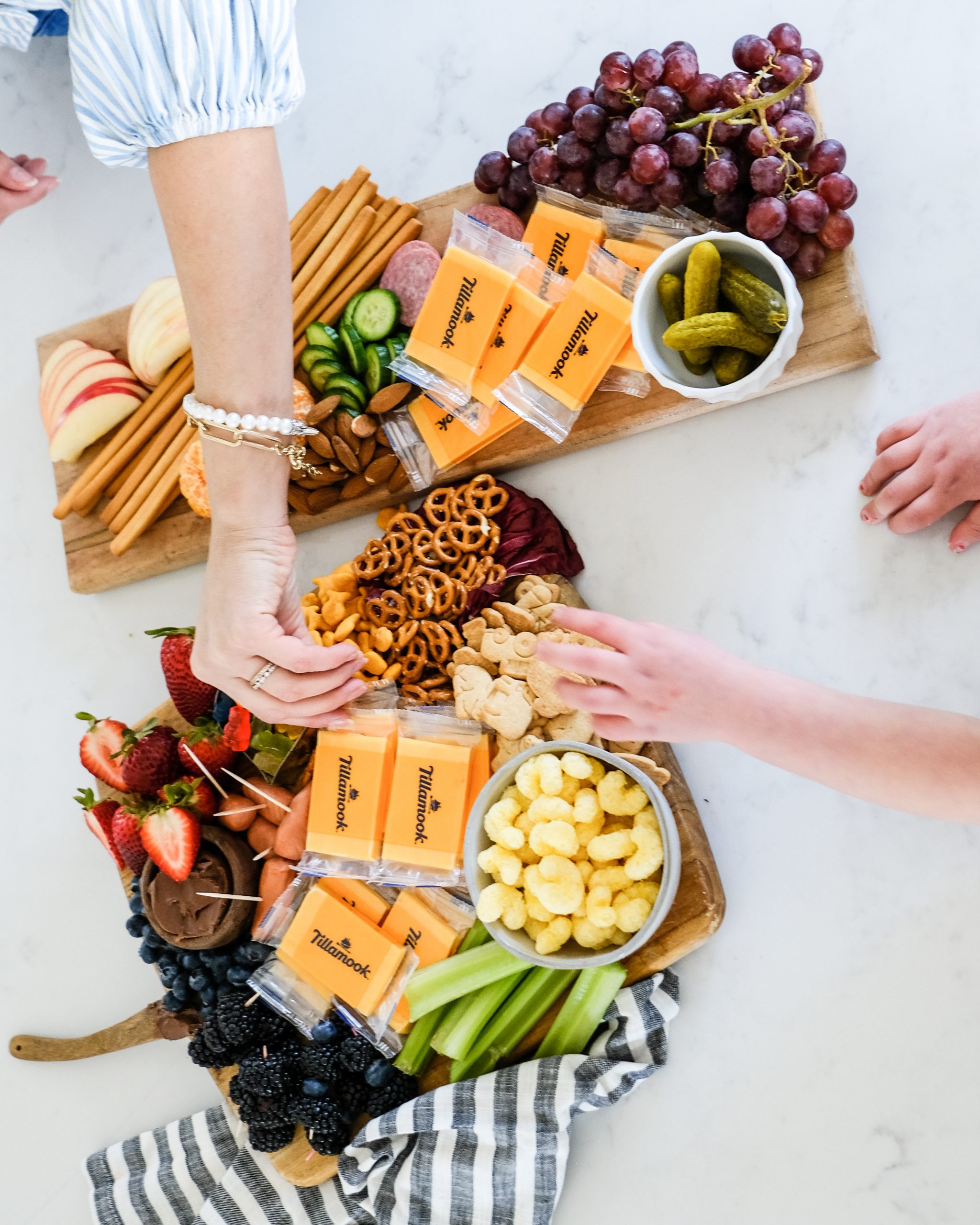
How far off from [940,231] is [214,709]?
123 cm

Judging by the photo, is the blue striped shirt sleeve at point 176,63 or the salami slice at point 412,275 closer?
the blue striped shirt sleeve at point 176,63

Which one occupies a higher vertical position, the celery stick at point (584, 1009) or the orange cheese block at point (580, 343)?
the orange cheese block at point (580, 343)

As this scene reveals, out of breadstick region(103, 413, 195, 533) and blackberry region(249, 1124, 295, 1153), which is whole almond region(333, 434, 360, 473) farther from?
blackberry region(249, 1124, 295, 1153)

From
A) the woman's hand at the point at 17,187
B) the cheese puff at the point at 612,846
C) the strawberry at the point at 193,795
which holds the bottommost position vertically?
the strawberry at the point at 193,795

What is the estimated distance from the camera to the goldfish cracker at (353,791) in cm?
135

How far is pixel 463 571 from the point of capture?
1.39m

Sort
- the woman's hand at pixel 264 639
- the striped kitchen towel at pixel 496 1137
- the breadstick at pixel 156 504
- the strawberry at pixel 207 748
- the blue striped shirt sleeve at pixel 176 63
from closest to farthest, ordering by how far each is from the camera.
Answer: the blue striped shirt sleeve at pixel 176 63, the woman's hand at pixel 264 639, the striped kitchen towel at pixel 496 1137, the strawberry at pixel 207 748, the breadstick at pixel 156 504

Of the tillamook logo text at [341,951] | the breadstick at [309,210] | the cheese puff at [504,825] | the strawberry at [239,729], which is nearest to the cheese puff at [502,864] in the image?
the cheese puff at [504,825]

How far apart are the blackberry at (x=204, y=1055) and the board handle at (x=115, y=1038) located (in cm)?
6

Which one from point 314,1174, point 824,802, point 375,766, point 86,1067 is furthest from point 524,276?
point 86,1067

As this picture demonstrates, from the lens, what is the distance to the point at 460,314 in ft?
4.50

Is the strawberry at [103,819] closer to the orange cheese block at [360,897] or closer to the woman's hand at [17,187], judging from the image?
the orange cheese block at [360,897]

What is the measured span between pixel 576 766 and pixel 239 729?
49 cm

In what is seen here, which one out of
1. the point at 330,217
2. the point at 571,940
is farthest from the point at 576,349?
the point at 571,940
